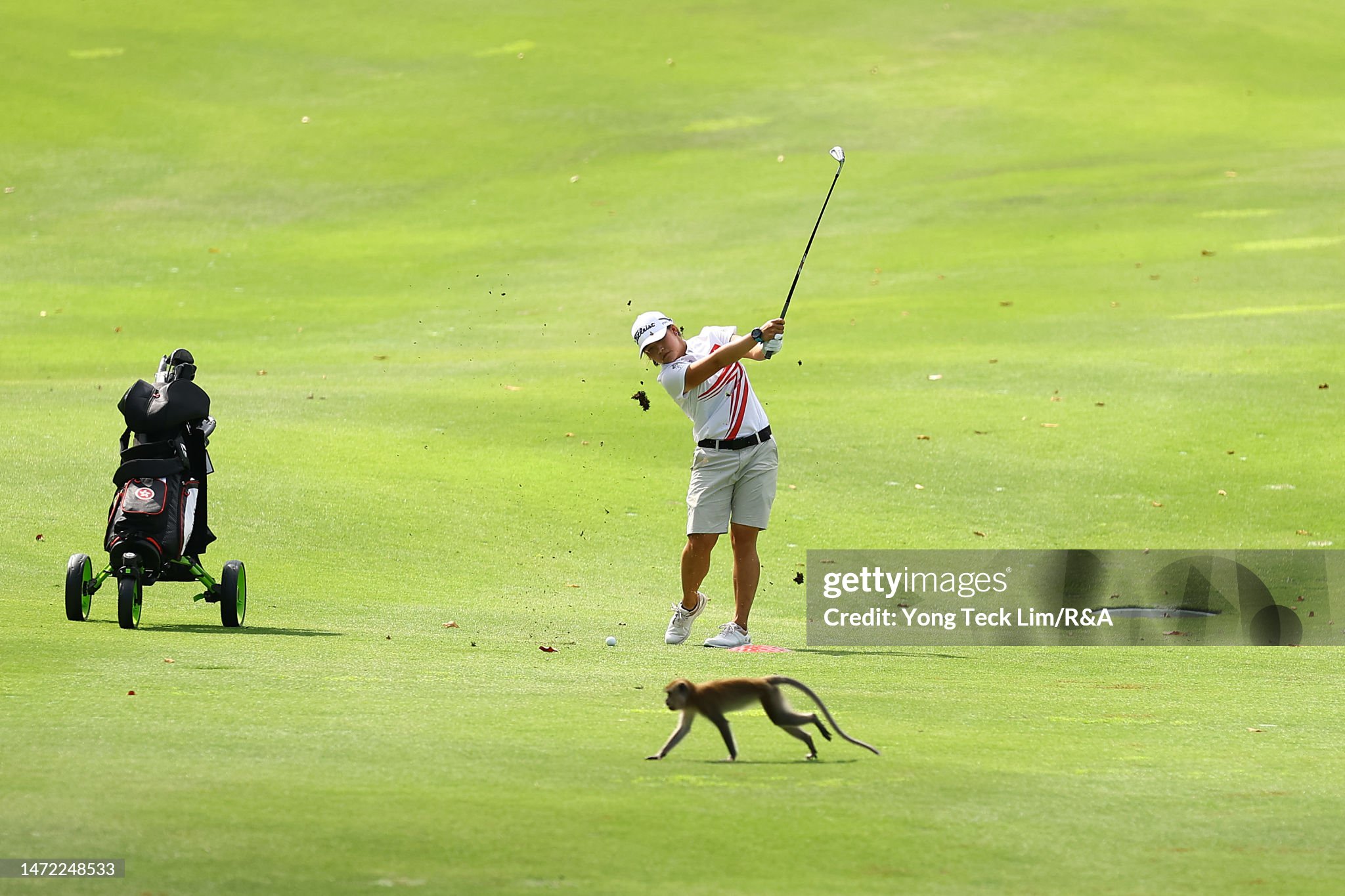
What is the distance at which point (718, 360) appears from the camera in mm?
9938

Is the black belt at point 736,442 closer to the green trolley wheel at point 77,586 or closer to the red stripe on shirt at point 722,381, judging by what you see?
the red stripe on shirt at point 722,381

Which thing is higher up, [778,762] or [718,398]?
[718,398]

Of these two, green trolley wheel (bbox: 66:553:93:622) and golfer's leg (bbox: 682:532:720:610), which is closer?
green trolley wheel (bbox: 66:553:93:622)

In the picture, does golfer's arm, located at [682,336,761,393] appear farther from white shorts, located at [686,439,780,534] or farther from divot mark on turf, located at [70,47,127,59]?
divot mark on turf, located at [70,47,127,59]

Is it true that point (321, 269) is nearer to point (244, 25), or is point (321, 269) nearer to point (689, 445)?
point (689, 445)

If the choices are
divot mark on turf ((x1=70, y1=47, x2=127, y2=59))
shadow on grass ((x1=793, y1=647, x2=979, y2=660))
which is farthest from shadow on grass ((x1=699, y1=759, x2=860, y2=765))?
divot mark on turf ((x1=70, y1=47, x2=127, y2=59))

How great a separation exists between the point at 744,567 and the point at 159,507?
3.51 metres

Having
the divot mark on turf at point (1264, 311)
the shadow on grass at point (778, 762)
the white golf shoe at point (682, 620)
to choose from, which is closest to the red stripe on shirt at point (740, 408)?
the white golf shoe at point (682, 620)

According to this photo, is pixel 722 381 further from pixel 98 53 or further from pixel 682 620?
pixel 98 53

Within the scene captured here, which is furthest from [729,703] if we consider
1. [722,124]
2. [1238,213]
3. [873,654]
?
[722,124]

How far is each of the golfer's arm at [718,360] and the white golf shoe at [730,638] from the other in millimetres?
1494

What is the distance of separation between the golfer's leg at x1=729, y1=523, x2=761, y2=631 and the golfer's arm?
1.05 metres

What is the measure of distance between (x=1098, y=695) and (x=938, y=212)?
24828mm

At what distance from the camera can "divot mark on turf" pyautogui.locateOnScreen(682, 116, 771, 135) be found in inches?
1593
